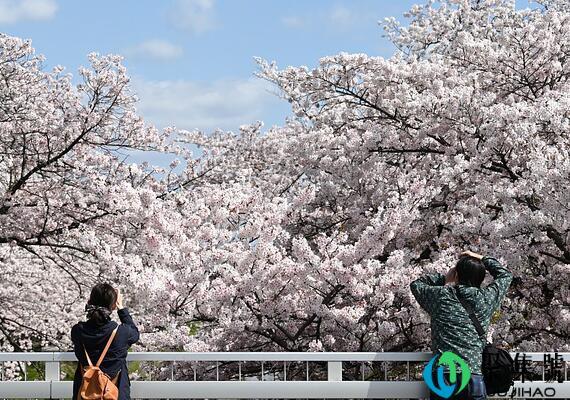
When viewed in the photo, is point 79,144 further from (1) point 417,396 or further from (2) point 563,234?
(1) point 417,396

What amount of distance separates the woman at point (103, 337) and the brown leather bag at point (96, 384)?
3 cm

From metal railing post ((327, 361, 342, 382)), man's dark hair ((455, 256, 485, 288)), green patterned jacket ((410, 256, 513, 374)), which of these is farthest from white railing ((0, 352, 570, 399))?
man's dark hair ((455, 256, 485, 288))

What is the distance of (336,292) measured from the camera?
8938mm

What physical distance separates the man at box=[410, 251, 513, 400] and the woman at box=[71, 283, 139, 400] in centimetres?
194

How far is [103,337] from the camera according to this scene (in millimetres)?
5438

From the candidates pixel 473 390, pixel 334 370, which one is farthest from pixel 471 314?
pixel 334 370

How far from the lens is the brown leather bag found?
17.8ft

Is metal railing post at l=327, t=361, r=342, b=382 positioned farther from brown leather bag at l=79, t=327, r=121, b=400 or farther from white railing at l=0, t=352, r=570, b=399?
brown leather bag at l=79, t=327, r=121, b=400

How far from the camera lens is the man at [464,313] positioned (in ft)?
17.0

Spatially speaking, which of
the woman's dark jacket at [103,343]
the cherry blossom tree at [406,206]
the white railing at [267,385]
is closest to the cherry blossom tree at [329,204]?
the cherry blossom tree at [406,206]

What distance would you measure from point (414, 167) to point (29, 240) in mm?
5687

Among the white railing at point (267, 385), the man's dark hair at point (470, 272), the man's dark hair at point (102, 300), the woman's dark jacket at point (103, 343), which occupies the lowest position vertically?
the white railing at point (267, 385)

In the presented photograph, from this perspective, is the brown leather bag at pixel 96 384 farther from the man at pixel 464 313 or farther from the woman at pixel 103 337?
the man at pixel 464 313

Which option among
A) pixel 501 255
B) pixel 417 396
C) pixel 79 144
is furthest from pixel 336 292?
pixel 79 144
